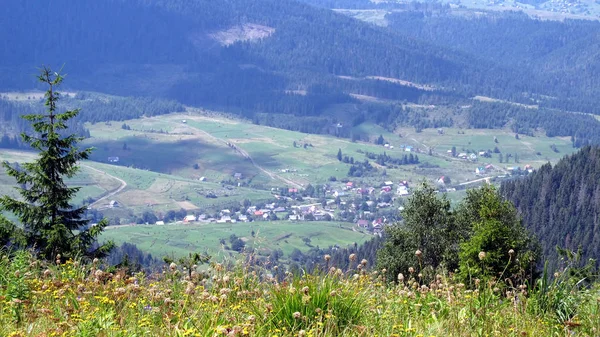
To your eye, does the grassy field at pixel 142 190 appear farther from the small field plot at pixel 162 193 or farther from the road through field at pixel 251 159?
the road through field at pixel 251 159

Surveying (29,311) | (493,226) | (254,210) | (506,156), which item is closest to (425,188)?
(493,226)

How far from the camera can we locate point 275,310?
7.29 m

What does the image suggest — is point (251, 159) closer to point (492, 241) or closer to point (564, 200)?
point (564, 200)

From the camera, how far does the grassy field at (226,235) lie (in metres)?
101

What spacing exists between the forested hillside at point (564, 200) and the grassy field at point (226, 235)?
2186cm

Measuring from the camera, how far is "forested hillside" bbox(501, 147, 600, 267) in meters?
88.5

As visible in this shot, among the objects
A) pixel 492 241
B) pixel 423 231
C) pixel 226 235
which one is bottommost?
pixel 226 235

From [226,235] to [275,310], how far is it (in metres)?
103

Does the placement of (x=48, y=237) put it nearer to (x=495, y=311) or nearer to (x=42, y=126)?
(x=42, y=126)

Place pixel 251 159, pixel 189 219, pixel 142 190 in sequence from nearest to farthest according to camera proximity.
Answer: pixel 189 219 → pixel 142 190 → pixel 251 159

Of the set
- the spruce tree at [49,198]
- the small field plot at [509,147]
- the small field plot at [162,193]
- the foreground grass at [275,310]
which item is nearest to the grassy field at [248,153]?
the small field plot at [509,147]

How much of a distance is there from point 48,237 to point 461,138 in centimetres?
18427

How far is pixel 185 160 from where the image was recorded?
160m

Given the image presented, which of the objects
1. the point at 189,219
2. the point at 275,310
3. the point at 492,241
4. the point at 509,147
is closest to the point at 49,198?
the point at 492,241
